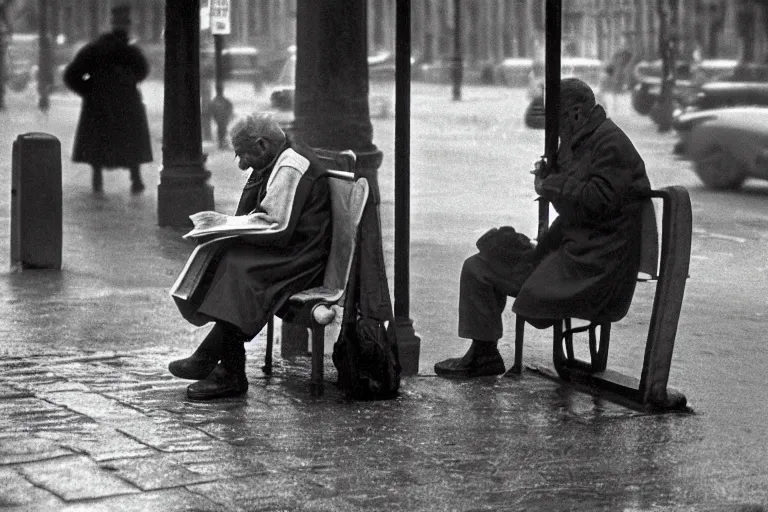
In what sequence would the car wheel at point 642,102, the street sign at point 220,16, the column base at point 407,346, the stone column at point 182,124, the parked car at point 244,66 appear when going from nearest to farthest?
the column base at point 407,346 < the stone column at point 182,124 < the street sign at point 220,16 < the car wheel at point 642,102 < the parked car at point 244,66

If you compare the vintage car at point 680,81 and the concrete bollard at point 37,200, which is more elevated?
the vintage car at point 680,81

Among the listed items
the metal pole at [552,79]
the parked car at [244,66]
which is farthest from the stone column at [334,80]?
the parked car at [244,66]

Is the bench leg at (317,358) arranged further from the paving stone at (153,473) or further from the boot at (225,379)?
the paving stone at (153,473)

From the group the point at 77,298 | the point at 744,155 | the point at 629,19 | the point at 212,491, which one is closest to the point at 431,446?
the point at 212,491

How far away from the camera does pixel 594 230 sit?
23.5ft

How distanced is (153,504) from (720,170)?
565 inches

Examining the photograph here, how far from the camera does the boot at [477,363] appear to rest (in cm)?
775

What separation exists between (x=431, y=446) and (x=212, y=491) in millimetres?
1105

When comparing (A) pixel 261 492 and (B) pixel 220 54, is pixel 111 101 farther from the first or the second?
(A) pixel 261 492

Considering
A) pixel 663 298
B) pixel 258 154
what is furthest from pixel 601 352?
pixel 258 154

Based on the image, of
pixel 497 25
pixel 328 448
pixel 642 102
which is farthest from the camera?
pixel 497 25

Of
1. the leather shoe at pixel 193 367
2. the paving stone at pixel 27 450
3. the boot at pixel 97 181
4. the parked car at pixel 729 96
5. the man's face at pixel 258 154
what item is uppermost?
the parked car at pixel 729 96

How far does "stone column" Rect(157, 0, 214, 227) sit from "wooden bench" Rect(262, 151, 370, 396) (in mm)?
6532

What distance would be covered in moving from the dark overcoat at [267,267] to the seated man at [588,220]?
0.96 m
